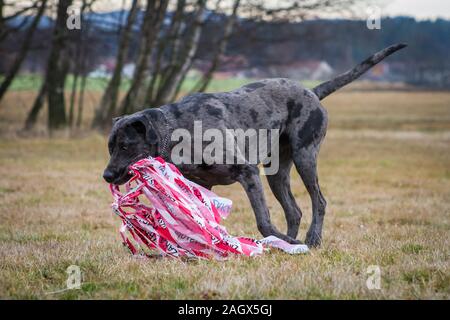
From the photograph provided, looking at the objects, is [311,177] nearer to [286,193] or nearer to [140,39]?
[286,193]

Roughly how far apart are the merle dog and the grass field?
1.89 ft

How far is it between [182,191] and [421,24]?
75373mm

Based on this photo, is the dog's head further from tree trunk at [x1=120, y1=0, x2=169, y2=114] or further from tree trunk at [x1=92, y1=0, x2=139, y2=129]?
tree trunk at [x1=92, y1=0, x2=139, y2=129]

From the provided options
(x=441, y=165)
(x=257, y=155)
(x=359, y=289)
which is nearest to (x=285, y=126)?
(x=257, y=155)

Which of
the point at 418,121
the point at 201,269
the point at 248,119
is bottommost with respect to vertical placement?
the point at 418,121

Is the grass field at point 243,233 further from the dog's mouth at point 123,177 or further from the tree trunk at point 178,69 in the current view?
the tree trunk at point 178,69

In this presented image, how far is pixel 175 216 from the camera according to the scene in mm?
5191

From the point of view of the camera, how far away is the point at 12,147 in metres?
16.7

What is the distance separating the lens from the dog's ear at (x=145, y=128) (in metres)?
5.44

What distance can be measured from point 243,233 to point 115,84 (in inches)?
556

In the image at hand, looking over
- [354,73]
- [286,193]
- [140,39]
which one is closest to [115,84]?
[140,39]

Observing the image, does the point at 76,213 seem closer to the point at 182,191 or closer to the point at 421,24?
the point at 182,191

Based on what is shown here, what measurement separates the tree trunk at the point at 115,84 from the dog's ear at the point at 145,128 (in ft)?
44.7
